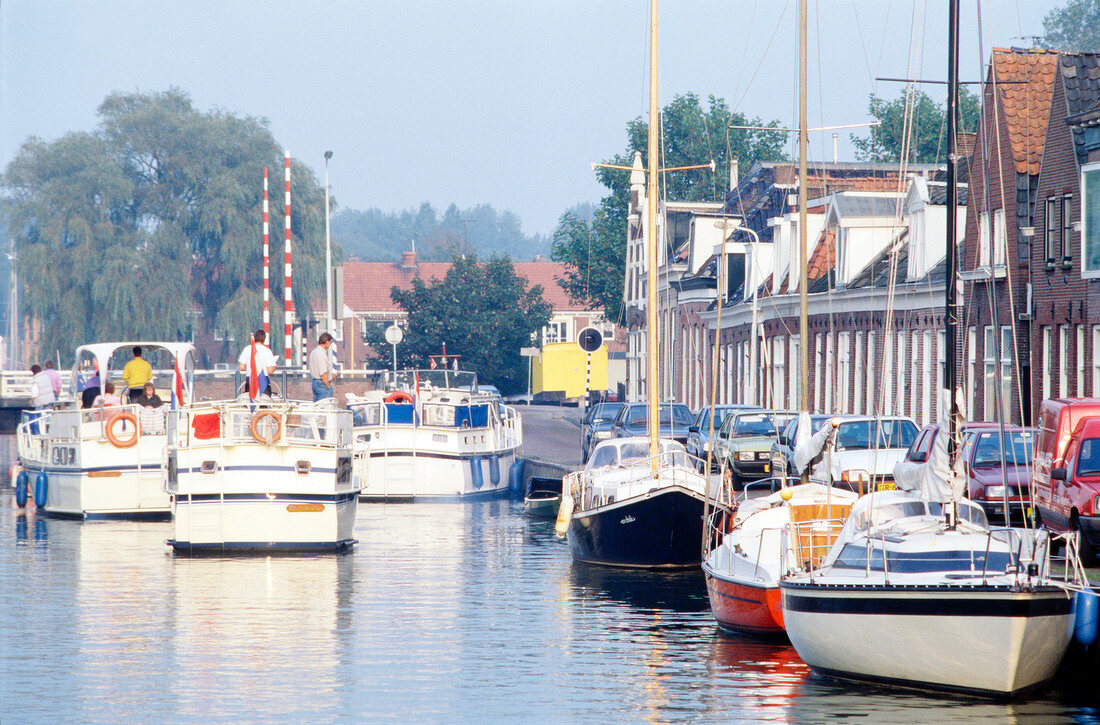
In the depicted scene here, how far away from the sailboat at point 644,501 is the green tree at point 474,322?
6000cm

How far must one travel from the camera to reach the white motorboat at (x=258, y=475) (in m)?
25.4

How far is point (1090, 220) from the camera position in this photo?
32.3m

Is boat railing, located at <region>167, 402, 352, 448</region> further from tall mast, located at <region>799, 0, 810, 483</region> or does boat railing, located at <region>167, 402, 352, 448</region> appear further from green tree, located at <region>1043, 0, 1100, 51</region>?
green tree, located at <region>1043, 0, 1100, 51</region>

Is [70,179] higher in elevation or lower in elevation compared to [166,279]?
higher

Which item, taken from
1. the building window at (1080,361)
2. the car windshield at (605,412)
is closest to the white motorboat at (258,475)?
the building window at (1080,361)

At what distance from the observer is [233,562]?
25.5 m

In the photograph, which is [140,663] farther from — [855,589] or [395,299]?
[395,299]

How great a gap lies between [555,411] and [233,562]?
2177 inches

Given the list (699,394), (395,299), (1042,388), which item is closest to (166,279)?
(395,299)

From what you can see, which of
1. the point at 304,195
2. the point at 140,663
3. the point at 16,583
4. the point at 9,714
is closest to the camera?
the point at 9,714

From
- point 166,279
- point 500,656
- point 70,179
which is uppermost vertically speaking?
point 70,179

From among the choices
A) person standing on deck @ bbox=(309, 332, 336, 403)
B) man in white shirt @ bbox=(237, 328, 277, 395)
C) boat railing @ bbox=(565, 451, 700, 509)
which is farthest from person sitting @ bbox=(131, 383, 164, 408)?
boat railing @ bbox=(565, 451, 700, 509)

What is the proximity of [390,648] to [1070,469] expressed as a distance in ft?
28.8

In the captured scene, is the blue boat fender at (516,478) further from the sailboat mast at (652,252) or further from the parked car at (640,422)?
the sailboat mast at (652,252)
